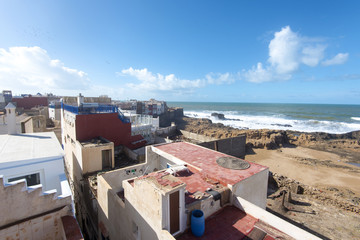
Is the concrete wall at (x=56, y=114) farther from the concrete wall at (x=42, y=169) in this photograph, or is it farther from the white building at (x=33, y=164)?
the concrete wall at (x=42, y=169)

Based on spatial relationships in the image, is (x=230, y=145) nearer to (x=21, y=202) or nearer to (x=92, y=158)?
(x=92, y=158)

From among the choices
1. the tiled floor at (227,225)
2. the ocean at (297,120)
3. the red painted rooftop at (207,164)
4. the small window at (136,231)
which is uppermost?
the red painted rooftop at (207,164)

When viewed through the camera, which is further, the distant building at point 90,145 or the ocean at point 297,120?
the ocean at point 297,120

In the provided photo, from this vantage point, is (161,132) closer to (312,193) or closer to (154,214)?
(312,193)

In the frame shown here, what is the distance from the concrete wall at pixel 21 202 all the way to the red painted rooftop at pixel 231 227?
4.32 metres

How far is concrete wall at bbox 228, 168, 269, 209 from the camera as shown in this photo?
709cm

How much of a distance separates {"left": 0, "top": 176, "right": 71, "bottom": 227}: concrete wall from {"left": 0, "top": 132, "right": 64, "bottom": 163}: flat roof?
6.82 ft

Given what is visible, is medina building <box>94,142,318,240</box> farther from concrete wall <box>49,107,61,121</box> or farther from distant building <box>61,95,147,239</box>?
concrete wall <box>49,107,61,121</box>

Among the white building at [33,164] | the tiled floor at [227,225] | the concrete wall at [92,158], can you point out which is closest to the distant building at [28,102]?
the concrete wall at [92,158]

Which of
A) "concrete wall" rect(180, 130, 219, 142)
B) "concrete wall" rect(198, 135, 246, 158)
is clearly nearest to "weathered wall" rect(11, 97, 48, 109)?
"concrete wall" rect(180, 130, 219, 142)

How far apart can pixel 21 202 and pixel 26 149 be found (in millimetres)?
3784

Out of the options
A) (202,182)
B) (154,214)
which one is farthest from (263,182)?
(154,214)

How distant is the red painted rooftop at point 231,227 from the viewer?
5.30m

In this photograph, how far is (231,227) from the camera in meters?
5.70
